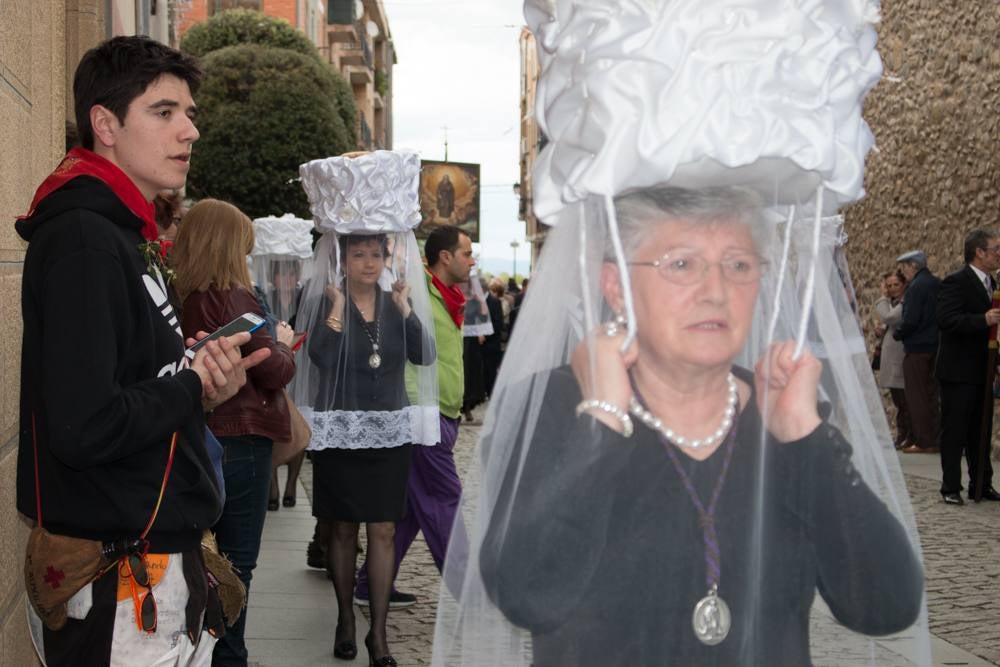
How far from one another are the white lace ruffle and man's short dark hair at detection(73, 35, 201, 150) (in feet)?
9.88

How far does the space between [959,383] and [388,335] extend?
6.00 m

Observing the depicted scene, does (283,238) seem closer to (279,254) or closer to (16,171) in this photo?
(279,254)

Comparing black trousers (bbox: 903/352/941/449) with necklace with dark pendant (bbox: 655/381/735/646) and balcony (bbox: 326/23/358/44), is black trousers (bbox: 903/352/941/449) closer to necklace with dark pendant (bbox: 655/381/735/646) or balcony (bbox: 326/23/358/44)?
necklace with dark pendant (bbox: 655/381/735/646)

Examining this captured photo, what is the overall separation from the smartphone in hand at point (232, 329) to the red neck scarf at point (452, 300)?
4067 millimetres

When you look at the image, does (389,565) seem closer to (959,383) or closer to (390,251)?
(390,251)

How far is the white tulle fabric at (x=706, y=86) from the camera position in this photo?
6.88ft

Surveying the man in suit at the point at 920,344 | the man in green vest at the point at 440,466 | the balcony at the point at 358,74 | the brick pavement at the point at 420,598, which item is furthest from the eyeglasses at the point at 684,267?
the balcony at the point at 358,74

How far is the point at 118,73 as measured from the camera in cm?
300

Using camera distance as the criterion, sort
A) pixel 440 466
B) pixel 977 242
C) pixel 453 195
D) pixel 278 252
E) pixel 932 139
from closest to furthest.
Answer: pixel 440 466
pixel 977 242
pixel 278 252
pixel 932 139
pixel 453 195

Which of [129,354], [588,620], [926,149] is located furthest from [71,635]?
[926,149]

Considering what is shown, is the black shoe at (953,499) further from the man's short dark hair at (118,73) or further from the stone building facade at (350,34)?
the stone building facade at (350,34)

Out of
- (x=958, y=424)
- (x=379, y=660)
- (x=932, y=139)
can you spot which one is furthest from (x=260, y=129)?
(x=379, y=660)

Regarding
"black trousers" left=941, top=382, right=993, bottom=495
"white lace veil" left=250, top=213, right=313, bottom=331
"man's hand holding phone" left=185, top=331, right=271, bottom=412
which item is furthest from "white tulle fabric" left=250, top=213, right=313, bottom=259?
"man's hand holding phone" left=185, top=331, right=271, bottom=412

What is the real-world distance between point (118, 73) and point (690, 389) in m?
1.58
